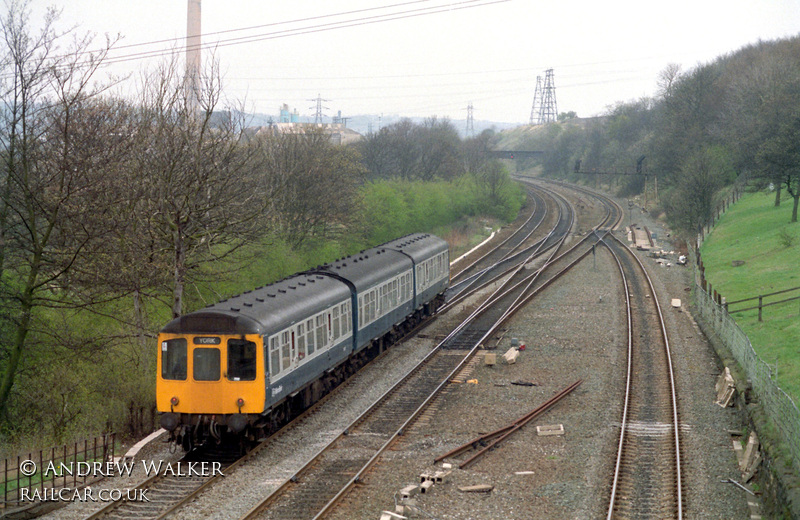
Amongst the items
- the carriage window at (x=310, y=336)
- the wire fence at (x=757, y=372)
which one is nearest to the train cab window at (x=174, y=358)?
the carriage window at (x=310, y=336)

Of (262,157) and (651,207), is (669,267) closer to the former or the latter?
(262,157)

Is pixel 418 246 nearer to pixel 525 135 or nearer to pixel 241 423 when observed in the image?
pixel 241 423

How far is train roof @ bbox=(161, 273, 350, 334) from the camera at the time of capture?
45.5 feet

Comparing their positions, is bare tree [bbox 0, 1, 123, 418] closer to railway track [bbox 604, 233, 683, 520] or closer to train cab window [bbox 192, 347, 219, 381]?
train cab window [bbox 192, 347, 219, 381]

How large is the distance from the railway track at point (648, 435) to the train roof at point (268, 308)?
673 cm

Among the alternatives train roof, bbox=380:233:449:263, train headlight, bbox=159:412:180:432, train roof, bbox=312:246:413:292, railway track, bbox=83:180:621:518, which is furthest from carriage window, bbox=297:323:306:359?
train roof, bbox=380:233:449:263

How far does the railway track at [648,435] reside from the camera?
1205 cm

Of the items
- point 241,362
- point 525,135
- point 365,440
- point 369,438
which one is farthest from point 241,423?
point 525,135

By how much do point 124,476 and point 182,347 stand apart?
2387 mm

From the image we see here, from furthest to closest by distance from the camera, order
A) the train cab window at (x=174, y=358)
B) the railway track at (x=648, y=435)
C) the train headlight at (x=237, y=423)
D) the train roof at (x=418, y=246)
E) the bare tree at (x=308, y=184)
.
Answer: the bare tree at (x=308, y=184)
the train roof at (x=418, y=246)
the train cab window at (x=174, y=358)
the train headlight at (x=237, y=423)
the railway track at (x=648, y=435)

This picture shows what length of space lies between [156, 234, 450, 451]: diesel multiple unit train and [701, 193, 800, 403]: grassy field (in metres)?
9.88

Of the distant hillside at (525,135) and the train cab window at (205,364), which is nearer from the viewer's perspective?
the train cab window at (205,364)

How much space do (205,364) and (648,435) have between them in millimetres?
8690

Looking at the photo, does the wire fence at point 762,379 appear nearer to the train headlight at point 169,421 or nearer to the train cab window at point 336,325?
the train cab window at point 336,325
